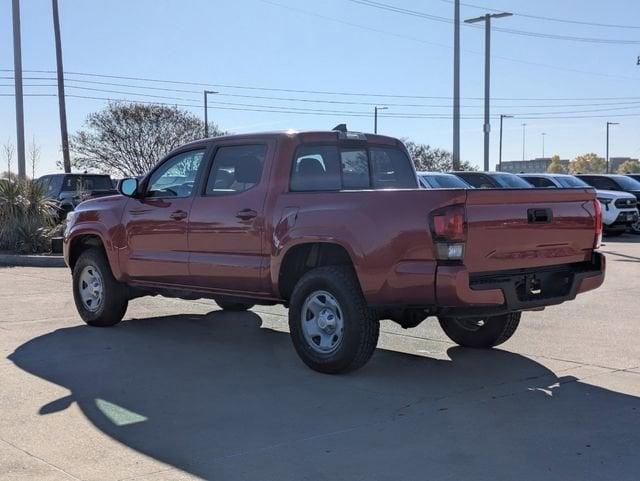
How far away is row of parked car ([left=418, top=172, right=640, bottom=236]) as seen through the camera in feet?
58.2

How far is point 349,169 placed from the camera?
686 centimetres

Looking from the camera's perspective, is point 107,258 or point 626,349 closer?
point 626,349

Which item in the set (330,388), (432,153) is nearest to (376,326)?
(330,388)

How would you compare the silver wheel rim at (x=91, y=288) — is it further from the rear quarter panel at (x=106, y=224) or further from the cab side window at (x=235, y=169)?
the cab side window at (x=235, y=169)

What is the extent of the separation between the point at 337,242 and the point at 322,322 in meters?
0.74

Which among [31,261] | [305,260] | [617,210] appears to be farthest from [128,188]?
[617,210]

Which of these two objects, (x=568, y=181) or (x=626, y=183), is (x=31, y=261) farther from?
(x=626, y=183)

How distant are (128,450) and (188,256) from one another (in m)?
2.92

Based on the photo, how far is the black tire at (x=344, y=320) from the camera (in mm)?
5703

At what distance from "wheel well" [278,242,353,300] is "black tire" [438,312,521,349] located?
135 cm

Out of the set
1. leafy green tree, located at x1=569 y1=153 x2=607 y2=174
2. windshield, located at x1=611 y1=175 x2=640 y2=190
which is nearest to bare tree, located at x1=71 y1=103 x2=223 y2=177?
windshield, located at x1=611 y1=175 x2=640 y2=190

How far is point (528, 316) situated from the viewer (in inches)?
343

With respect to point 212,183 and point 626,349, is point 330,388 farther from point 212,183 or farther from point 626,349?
point 626,349

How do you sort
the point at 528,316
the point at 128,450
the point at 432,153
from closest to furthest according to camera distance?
the point at 128,450
the point at 528,316
the point at 432,153
